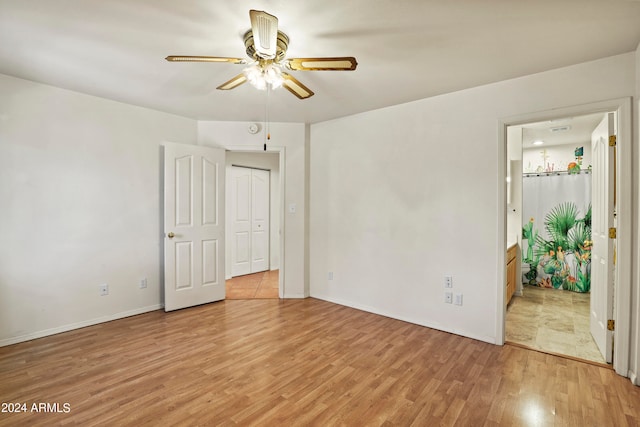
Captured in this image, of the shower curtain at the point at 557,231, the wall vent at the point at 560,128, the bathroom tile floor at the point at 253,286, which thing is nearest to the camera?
the wall vent at the point at 560,128

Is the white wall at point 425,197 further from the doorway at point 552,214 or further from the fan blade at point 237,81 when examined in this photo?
the fan blade at point 237,81

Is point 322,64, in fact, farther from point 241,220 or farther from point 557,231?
point 557,231

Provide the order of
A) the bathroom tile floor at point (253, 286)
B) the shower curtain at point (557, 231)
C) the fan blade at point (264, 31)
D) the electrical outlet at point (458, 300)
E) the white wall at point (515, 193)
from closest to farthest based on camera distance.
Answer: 1. the fan blade at point (264, 31)
2. the electrical outlet at point (458, 300)
3. the bathroom tile floor at point (253, 286)
4. the white wall at point (515, 193)
5. the shower curtain at point (557, 231)

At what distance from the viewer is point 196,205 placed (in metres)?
3.94

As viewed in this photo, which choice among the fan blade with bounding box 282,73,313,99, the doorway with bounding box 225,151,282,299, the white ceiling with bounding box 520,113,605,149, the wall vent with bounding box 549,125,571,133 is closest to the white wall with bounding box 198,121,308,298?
the doorway with bounding box 225,151,282,299

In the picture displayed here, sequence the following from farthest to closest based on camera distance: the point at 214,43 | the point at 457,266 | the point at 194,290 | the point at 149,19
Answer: the point at 194,290 → the point at 457,266 → the point at 214,43 → the point at 149,19

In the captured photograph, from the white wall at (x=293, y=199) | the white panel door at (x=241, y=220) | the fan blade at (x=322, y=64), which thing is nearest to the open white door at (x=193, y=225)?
the white wall at (x=293, y=199)

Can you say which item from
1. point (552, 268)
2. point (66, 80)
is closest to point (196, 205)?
point (66, 80)

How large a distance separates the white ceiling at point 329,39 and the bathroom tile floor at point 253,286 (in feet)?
9.22

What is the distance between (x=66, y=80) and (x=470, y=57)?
364 cm

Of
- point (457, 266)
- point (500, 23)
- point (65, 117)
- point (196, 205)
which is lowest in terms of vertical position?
point (457, 266)

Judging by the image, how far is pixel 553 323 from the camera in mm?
3420

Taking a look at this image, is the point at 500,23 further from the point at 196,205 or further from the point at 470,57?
the point at 196,205

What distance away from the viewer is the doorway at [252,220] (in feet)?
18.2
